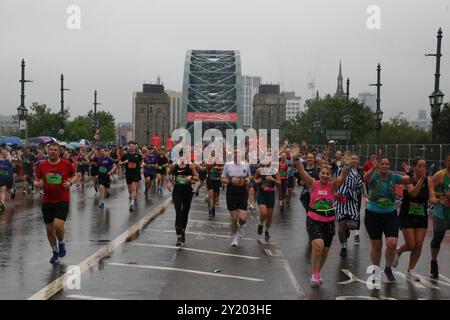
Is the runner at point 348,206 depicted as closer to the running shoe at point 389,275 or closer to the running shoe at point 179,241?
the running shoe at point 389,275

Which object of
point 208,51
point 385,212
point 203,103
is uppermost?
point 208,51

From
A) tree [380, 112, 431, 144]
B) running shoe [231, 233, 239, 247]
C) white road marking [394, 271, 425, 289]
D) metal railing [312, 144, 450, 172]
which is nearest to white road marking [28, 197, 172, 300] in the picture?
running shoe [231, 233, 239, 247]

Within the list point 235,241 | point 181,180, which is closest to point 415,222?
point 235,241

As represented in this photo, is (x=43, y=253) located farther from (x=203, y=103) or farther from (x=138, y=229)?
(x=203, y=103)

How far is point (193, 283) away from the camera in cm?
880

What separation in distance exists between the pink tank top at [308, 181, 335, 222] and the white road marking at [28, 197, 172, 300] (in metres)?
3.37

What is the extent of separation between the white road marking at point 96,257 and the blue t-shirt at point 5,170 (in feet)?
13.5

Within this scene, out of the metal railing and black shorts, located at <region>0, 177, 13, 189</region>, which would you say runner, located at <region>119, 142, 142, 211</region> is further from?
the metal railing

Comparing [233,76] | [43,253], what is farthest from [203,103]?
[43,253]

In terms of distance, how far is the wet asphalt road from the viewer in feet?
27.3

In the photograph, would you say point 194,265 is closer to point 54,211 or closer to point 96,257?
point 96,257

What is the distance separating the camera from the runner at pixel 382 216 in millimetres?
9336
